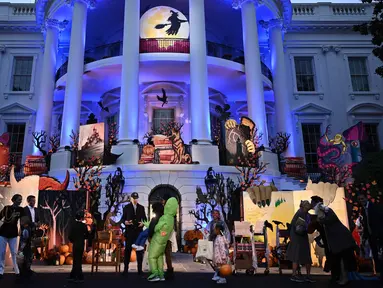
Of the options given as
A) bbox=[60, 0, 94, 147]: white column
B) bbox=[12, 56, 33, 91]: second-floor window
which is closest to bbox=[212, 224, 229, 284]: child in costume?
bbox=[60, 0, 94, 147]: white column

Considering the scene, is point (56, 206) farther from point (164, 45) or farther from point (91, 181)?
point (164, 45)

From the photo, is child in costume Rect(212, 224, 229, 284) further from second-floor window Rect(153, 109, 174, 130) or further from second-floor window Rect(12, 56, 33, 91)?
second-floor window Rect(12, 56, 33, 91)

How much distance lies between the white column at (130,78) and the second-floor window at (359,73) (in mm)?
14827

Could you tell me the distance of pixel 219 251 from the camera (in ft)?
21.2

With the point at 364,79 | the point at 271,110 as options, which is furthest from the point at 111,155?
the point at 364,79

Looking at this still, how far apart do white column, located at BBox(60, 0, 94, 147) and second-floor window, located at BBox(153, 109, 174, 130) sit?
426cm

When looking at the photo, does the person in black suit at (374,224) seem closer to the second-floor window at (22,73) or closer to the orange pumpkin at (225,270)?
the orange pumpkin at (225,270)

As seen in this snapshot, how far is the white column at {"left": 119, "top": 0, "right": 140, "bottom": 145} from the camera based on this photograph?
15.5 meters

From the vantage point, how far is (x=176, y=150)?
591 inches

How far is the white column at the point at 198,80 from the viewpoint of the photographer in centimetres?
1570

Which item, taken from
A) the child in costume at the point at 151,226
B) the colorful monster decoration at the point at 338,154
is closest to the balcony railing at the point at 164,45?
the colorful monster decoration at the point at 338,154

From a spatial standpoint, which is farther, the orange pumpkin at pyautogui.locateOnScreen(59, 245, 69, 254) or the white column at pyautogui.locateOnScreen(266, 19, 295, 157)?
the white column at pyautogui.locateOnScreen(266, 19, 295, 157)

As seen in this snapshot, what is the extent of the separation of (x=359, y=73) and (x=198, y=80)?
522 inches

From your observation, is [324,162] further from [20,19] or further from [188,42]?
[20,19]
